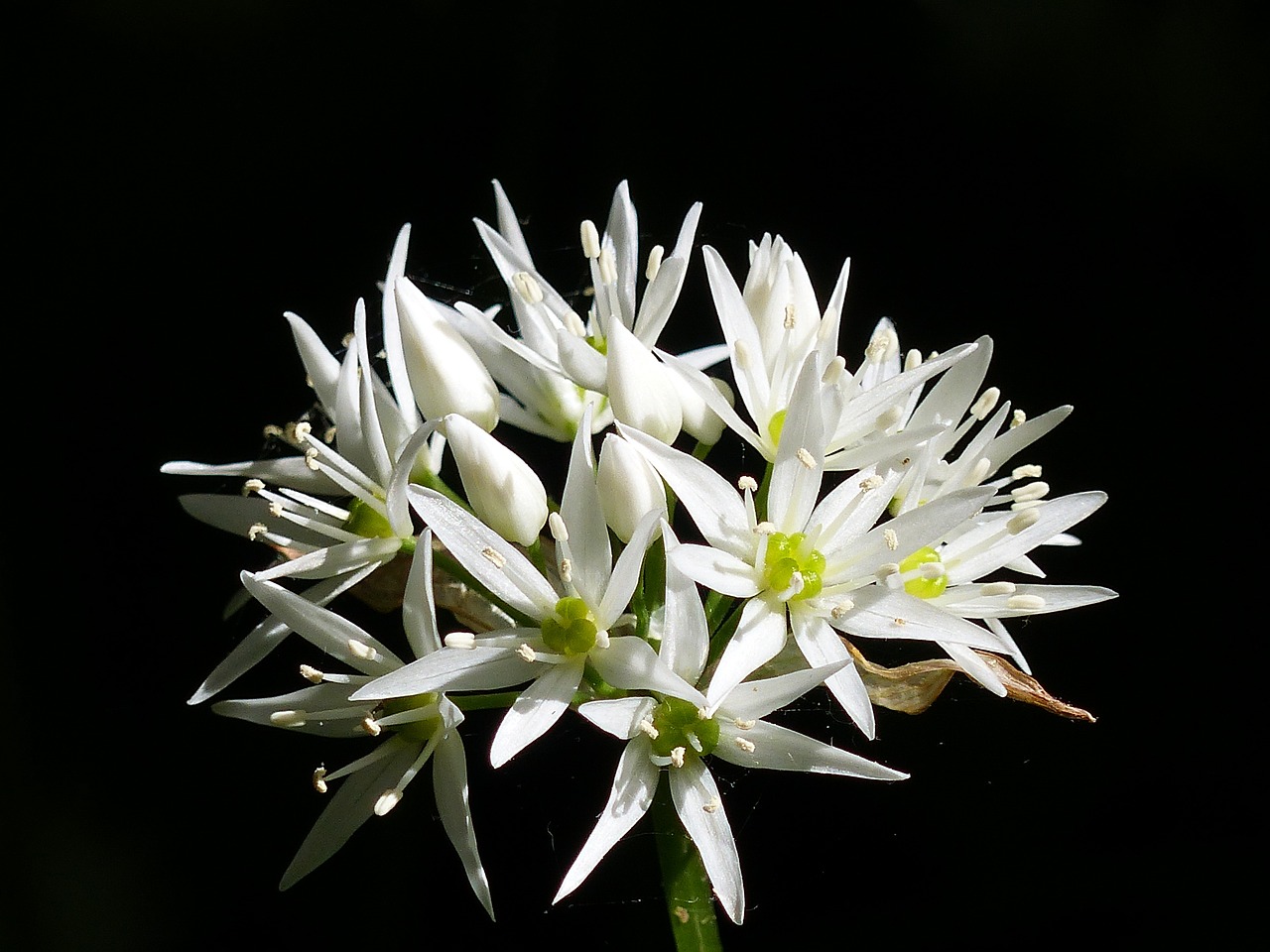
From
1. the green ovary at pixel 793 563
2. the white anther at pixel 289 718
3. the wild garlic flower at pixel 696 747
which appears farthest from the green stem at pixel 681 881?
the white anther at pixel 289 718

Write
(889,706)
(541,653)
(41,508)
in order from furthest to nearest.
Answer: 1. (41,508)
2. (889,706)
3. (541,653)

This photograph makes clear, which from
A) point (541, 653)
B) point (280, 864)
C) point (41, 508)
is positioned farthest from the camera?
point (41, 508)

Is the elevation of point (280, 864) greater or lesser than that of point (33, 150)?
lesser

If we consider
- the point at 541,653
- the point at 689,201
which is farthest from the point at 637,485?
the point at 689,201

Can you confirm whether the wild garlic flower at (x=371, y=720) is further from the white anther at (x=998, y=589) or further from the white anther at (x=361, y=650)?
the white anther at (x=998, y=589)

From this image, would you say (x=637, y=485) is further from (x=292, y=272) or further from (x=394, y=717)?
(x=292, y=272)

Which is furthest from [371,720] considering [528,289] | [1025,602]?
[1025,602]

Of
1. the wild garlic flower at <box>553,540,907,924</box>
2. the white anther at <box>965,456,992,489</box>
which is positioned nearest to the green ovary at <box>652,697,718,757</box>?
the wild garlic flower at <box>553,540,907,924</box>
